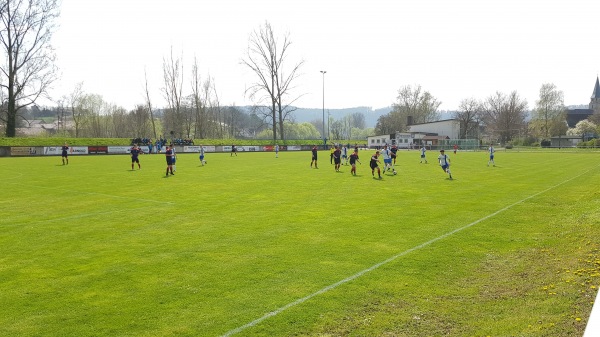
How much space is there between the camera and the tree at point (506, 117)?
110 m

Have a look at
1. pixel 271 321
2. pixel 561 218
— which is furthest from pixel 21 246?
pixel 561 218

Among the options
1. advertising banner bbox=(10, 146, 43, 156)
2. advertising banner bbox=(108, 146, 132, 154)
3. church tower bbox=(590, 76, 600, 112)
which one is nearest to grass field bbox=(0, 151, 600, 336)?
advertising banner bbox=(10, 146, 43, 156)

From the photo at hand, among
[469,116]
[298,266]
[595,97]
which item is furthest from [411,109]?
[298,266]

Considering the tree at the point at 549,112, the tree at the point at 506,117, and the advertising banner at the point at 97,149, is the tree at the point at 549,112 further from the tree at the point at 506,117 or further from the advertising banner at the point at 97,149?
the advertising banner at the point at 97,149

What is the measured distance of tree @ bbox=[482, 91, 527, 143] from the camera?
362ft

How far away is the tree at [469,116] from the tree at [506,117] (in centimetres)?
259

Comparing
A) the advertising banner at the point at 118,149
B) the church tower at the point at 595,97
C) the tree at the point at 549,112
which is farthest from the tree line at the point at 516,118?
the advertising banner at the point at 118,149

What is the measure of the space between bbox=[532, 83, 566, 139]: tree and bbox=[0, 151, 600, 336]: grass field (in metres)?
108

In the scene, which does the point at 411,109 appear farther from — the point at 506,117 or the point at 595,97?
the point at 595,97

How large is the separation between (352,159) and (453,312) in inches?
872

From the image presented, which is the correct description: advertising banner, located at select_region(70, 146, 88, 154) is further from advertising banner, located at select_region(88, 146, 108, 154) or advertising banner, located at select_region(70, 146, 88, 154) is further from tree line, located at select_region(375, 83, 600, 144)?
tree line, located at select_region(375, 83, 600, 144)

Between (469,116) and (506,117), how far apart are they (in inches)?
367

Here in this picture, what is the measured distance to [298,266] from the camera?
8.02m

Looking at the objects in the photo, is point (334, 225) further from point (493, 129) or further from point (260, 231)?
point (493, 129)
